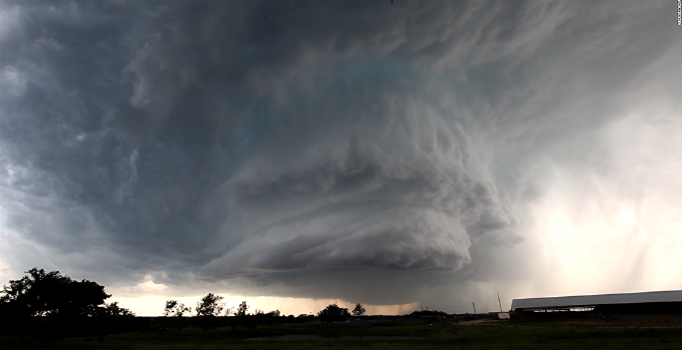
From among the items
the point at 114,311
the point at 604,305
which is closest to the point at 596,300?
the point at 604,305

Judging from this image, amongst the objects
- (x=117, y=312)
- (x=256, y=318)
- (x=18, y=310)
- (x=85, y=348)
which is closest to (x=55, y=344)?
(x=85, y=348)

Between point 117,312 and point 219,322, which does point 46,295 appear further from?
point 219,322

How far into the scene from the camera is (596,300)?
15050 centimetres

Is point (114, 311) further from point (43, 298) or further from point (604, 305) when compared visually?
point (604, 305)

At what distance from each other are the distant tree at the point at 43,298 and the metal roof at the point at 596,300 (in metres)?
165

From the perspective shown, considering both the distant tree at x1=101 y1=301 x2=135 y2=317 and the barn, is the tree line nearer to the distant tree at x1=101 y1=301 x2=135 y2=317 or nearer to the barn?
the distant tree at x1=101 y1=301 x2=135 y2=317

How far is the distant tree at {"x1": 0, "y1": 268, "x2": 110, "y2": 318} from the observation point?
89.9m

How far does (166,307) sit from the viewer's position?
145250 millimetres

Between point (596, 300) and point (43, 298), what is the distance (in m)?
183

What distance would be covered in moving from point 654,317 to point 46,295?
555 ft

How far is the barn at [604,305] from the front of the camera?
13000 cm

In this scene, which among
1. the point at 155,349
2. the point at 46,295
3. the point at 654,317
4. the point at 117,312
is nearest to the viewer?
the point at 155,349

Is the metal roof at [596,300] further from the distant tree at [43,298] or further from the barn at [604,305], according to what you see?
the distant tree at [43,298]

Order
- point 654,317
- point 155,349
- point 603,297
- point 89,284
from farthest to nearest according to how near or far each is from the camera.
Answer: point 603,297 → point 654,317 → point 89,284 → point 155,349
